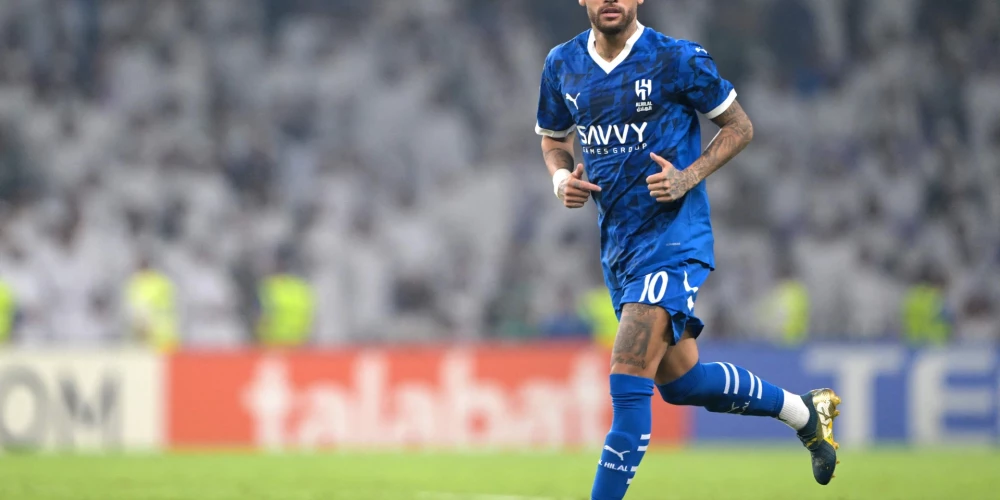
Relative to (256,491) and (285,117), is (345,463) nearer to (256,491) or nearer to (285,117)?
(256,491)

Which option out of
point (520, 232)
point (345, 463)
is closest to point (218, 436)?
point (345, 463)

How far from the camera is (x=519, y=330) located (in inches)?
821

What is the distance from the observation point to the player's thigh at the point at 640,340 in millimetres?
5137

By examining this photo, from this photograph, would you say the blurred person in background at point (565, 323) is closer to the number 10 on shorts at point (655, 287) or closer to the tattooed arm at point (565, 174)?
the tattooed arm at point (565, 174)

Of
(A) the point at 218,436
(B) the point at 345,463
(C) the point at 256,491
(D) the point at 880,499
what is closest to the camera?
(D) the point at 880,499

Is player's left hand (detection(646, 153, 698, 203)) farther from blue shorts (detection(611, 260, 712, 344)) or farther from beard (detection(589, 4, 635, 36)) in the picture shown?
beard (detection(589, 4, 635, 36))

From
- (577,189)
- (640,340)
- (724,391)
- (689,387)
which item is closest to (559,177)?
(577,189)

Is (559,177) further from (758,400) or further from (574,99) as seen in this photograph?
(758,400)

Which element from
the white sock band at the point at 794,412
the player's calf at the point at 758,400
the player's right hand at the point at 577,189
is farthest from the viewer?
the white sock band at the point at 794,412

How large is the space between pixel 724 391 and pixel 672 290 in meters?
0.62

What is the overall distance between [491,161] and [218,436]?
410 inches

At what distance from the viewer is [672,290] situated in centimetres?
522

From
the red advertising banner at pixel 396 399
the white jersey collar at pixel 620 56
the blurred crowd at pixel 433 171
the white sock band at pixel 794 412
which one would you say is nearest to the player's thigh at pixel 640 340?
the white sock band at pixel 794 412

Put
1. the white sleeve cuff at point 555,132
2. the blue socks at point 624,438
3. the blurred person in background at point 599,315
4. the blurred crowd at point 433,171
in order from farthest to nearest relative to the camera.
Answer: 1. the blurred crowd at point 433,171
2. the blurred person in background at point 599,315
3. the white sleeve cuff at point 555,132
4. the blue socks at point 624,438
